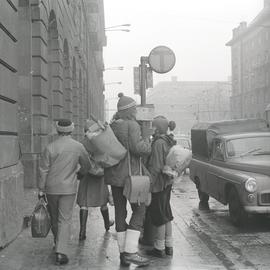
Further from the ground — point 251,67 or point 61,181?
point 251,67

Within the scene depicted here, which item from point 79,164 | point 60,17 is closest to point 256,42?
point 60,17

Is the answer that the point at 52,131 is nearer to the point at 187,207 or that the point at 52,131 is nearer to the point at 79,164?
the point at 187,207

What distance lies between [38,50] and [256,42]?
64.3 meters

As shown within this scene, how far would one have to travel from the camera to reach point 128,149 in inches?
222

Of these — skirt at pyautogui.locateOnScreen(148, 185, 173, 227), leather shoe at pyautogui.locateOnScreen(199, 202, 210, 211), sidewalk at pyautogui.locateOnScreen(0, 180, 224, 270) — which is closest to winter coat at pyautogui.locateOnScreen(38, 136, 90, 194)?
sidewalk at pyautogui.locateOnScreen(0, 180, 224, 270)

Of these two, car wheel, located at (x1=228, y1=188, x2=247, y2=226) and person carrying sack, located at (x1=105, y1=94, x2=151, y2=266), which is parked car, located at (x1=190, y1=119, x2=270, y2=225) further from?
person carrying sack, located at (x1=105, y1=94, x2=151, y2=266)

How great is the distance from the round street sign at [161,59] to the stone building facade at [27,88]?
2549 mm

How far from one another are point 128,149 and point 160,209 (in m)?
0.88

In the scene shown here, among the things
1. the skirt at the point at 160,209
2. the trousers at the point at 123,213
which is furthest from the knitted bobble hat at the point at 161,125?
the trousers at the point at 123,213

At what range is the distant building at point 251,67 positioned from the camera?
6725cm

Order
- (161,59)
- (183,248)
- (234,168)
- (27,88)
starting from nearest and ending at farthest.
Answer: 1. (183,248)
2. (234,168)
3. (161,59)
4. (27,88)

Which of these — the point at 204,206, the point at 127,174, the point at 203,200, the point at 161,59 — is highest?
the point at 161,59

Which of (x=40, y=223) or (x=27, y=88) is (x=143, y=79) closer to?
(x=27, y=88)

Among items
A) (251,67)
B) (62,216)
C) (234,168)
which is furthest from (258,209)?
(251,67)
